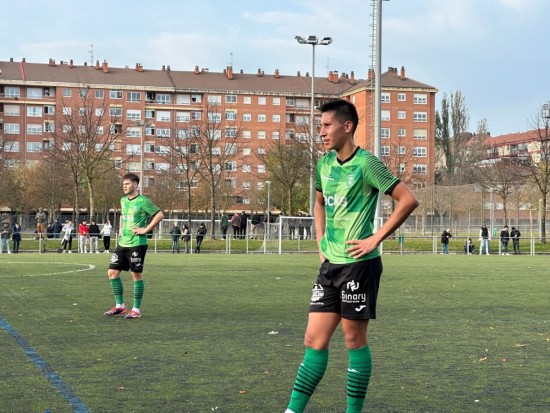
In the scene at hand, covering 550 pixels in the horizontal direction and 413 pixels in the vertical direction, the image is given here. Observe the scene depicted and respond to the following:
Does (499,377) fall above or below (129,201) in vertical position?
below

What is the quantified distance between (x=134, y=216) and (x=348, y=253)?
6.92m

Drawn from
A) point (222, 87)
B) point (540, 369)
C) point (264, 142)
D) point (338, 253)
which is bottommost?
point (540, 369)

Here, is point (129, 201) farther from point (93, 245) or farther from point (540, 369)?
point (93, 245)

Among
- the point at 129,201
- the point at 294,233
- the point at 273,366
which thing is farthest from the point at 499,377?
the point at 294,233

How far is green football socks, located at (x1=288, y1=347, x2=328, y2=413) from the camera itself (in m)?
5.27

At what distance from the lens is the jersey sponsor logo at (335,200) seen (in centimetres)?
557

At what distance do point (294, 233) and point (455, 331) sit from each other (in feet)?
109

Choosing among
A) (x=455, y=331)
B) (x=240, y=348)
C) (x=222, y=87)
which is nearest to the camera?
(x=240, y=348)

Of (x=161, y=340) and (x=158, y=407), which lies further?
(x=161, y=340)

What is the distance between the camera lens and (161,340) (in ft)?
31.6

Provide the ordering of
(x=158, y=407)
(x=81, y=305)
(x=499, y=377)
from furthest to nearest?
1. (x=81, y=305)
2. (x=499, y=377)
3. (x=158, y=407)

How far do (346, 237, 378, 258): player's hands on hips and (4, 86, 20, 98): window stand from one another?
11441cm

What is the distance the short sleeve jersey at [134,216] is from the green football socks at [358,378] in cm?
689

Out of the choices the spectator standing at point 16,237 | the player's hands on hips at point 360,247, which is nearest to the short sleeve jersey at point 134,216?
the player's hands on hips at point 360,247
